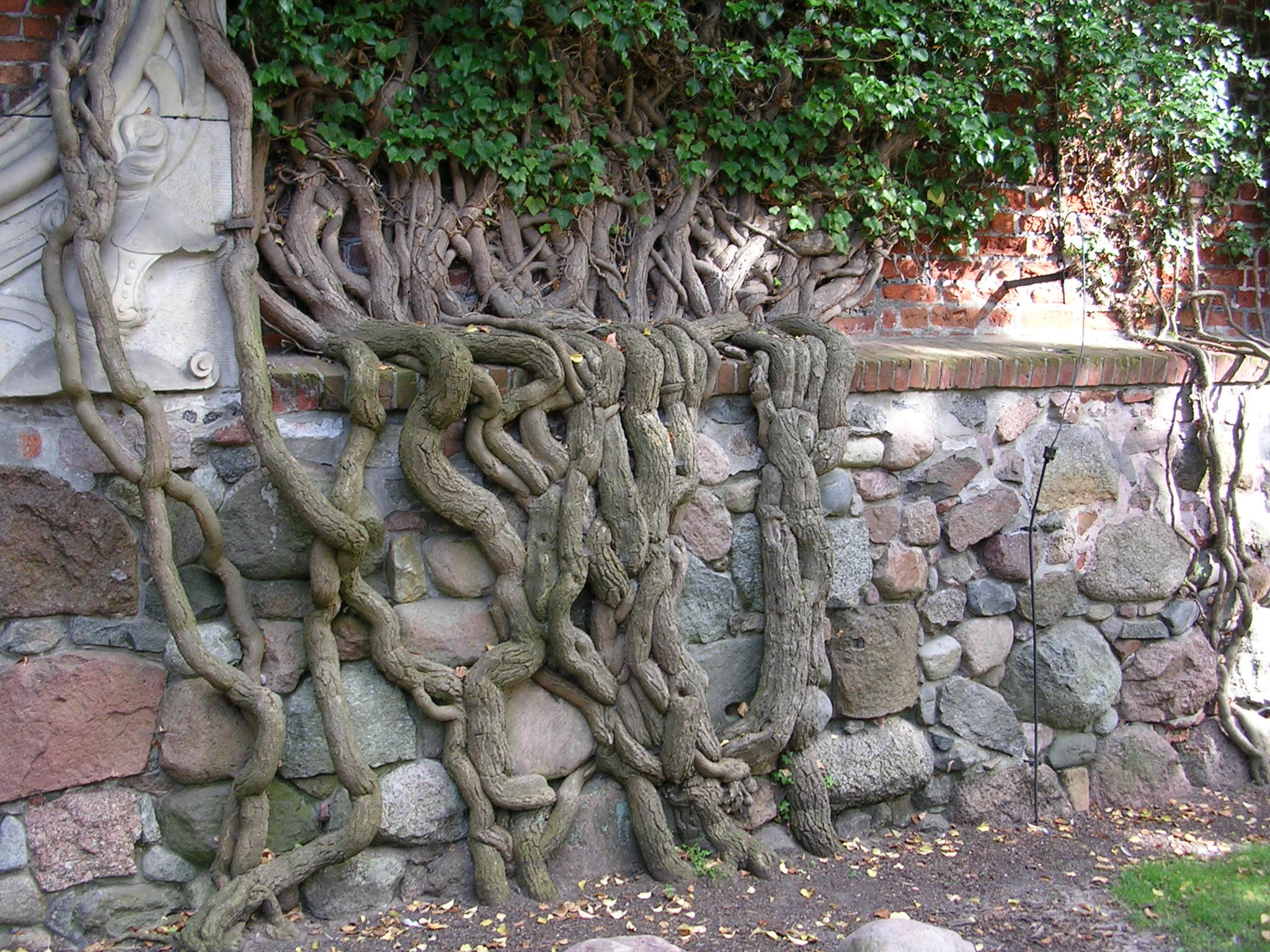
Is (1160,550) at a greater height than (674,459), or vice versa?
(674,459)

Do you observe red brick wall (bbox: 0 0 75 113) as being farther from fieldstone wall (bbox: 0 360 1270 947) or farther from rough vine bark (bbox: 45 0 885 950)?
fieldstone wall (bbox: 0 360 1270 947)

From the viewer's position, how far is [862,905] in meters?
3.10

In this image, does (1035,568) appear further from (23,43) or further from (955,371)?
(23,43)

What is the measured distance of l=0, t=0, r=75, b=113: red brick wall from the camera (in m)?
2.74

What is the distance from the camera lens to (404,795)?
294cm

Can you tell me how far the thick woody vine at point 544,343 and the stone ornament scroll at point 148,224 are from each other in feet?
0.17

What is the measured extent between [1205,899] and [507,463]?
2230 millimetres

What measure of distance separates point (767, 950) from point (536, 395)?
150 cm

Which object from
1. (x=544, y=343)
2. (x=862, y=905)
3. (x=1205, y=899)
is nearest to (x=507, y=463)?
(x=544, y=343)

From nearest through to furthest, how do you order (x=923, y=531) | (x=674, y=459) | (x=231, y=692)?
(x=231, y=692) < (x=674, y=459) < (x=923, y=531)

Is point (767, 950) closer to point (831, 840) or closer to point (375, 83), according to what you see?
point (831, 840)

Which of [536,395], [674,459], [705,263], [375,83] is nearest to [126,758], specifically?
[536,395]

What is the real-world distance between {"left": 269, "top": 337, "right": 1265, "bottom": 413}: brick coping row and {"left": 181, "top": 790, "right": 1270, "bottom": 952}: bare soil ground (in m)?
1.31

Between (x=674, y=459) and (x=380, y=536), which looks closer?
(x=380, y=536)
